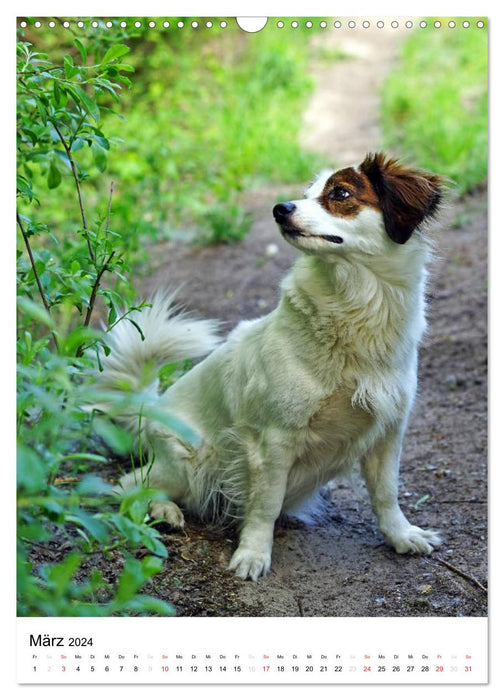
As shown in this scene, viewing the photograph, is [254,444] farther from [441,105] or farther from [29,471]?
[441,105]

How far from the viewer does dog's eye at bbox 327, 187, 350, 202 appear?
7.47 feet

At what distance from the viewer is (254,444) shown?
253 cm

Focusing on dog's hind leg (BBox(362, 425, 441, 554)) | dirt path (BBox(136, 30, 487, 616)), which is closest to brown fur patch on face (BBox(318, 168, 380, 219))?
dirt path (BBox(136, 30, 487, 616))

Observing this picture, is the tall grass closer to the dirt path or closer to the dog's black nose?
the dirt path

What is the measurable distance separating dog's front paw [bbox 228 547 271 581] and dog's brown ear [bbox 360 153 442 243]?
1.06m

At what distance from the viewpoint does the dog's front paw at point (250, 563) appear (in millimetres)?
2418

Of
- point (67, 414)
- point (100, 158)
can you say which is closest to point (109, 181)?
point (100, 158)

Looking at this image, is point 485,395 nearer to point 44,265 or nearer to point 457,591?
point 457,591

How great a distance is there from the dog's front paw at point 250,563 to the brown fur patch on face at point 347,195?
108cm

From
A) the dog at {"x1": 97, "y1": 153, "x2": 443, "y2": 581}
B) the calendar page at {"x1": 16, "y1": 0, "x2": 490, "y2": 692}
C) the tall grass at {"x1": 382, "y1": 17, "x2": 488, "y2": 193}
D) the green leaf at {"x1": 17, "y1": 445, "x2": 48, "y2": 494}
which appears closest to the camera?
the green leaf at {"x1": 17, "y1": 445, "x2": 48, "y2": 494}

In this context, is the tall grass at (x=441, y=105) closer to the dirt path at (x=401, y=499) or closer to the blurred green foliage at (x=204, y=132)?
the dirt path at (x=401, y=499)
